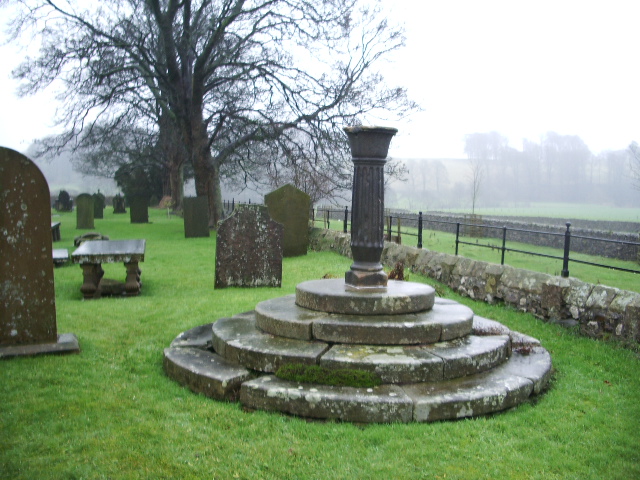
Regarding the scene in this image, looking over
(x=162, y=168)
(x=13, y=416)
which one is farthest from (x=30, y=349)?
(x=162, y=168)

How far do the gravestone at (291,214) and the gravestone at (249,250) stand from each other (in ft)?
13.0

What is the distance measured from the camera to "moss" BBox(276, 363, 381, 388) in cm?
435

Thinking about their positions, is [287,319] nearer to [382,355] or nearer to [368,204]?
[382,355]

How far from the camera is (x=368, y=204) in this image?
5.81 meters

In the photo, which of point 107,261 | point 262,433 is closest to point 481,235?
point 107,261

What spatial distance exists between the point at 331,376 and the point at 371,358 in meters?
0.41

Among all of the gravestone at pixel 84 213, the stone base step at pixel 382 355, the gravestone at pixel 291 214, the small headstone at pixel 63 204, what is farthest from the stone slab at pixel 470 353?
the small headstone at pixel 63 204

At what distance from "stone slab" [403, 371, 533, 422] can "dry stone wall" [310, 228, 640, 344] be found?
81.7 inches

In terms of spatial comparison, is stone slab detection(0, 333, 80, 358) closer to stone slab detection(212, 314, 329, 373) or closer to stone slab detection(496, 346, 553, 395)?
stone slab detection(212, 314, 329, 373)

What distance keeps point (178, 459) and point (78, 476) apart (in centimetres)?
59

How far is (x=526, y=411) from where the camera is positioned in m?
4.32

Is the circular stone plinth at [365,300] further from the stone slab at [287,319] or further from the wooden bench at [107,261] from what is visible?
the wooden bench at [107,261]

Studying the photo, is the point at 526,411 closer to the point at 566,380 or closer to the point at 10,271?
the point at 566,380

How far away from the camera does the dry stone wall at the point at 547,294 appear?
19.5ft
